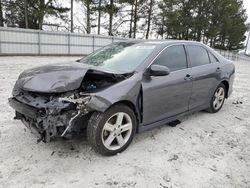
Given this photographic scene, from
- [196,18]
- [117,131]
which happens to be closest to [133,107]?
[117,131]

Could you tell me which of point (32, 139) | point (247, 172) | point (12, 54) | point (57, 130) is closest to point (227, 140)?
point (247, 172)

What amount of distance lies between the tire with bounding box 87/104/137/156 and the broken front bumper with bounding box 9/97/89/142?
16cm

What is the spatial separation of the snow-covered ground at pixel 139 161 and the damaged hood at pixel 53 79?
0.84 metres

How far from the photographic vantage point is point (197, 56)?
13.5 feet

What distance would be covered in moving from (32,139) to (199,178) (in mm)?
2291

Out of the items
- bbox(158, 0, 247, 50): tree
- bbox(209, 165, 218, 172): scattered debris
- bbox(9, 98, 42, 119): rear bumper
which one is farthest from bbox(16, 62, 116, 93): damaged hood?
bbox(158, 0, 247, 50): tree

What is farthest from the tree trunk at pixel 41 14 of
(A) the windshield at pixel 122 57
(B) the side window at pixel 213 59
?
(B) the side window at pixel 213 59

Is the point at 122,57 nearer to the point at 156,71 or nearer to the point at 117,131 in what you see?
the point at 156,71

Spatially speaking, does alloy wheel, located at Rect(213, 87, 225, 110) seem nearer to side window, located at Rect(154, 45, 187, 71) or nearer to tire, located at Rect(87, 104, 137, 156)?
side window, located at Rect(154, 45, 187, 71)

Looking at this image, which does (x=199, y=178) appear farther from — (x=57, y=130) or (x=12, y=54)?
(x=12, y=54)

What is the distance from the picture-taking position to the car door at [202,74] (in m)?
3.92

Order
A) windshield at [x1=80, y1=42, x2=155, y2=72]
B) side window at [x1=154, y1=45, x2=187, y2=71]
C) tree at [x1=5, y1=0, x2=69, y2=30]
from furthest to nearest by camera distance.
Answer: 1. tree at [x1=5, y1=0, x2=69, y2=30]
2. side window at [x1=154, y1=45, x2=187, y2=71]
3. windshield at [x1=80, y1=42, x2=155, y2=72]

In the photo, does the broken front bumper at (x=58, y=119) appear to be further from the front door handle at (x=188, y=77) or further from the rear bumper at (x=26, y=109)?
the front door handle at (x=188, y=77)

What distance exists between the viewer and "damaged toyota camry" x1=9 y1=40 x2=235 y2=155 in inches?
100
